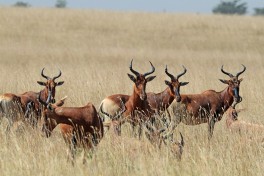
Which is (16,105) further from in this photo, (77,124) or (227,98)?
(227,98)

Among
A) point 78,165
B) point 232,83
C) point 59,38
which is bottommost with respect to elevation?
point 78,165

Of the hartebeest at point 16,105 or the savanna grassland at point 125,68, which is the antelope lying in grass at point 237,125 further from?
the hartebeest at point 16,105

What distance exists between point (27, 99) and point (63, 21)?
2913 cm

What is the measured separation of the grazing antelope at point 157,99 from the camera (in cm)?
1223

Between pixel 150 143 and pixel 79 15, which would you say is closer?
pixel 150 143

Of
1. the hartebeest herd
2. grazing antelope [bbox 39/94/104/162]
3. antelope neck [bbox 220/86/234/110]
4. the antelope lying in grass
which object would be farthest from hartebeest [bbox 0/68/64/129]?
antelope neck [bbox 220/86/234/110]

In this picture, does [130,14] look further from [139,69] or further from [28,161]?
[28,161]

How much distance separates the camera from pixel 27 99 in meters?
12.2

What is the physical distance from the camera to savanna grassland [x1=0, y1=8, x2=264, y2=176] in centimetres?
791

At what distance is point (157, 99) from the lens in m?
12.9

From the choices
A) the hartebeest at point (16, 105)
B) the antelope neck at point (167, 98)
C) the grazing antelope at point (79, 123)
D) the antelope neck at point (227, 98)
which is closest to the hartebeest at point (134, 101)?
the antelope neck at point (167, 98)

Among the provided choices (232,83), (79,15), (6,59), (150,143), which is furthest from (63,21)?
(150,143)

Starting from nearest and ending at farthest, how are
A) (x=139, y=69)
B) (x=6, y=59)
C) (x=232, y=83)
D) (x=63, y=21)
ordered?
1. (x=232, y=83)
2. (x=139, y=69)
3. (x=6, y=59)
4. (x=63, y=21)

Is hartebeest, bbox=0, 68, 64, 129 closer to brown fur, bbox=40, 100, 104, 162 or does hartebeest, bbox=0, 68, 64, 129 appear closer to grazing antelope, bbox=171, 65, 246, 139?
grazing antelope, bbox=171, 65, 246, 139
